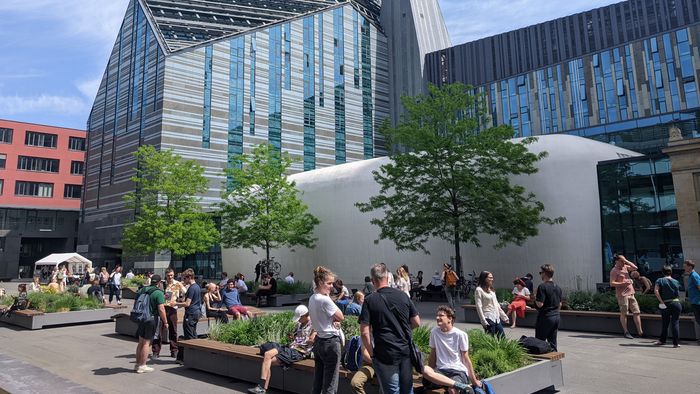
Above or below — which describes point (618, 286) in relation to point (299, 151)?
below

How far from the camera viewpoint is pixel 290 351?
7.16m

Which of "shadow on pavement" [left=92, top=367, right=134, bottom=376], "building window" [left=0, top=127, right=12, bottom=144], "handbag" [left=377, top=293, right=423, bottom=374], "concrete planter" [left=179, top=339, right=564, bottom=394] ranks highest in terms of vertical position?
"building window" [left=0, top=127, right=12, bottom=144]

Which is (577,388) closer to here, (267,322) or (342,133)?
(267,322)

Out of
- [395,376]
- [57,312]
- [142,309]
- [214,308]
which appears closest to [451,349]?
[395,376]

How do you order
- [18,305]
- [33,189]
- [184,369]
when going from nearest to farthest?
1. [184,369]
2. [18,305]
3. [33,189]

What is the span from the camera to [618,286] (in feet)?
36.5

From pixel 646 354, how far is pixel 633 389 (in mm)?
3048

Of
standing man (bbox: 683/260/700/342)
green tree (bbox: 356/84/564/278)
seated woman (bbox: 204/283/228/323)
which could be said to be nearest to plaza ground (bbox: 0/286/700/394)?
standing man (bbox: 683/260/700/342)

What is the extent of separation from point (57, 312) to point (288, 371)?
11746mm

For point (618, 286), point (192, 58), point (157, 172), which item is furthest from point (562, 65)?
point (618, 286)

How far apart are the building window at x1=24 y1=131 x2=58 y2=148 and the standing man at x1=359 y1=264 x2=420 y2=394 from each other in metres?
72.8

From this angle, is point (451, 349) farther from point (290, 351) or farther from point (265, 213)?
point (265, 213)

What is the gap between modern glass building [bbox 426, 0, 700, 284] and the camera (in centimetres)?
5122

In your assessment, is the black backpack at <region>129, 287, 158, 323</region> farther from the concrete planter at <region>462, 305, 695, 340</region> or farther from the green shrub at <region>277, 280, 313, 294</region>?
the green shrub at <region>277, 280, 313, 294</region>
